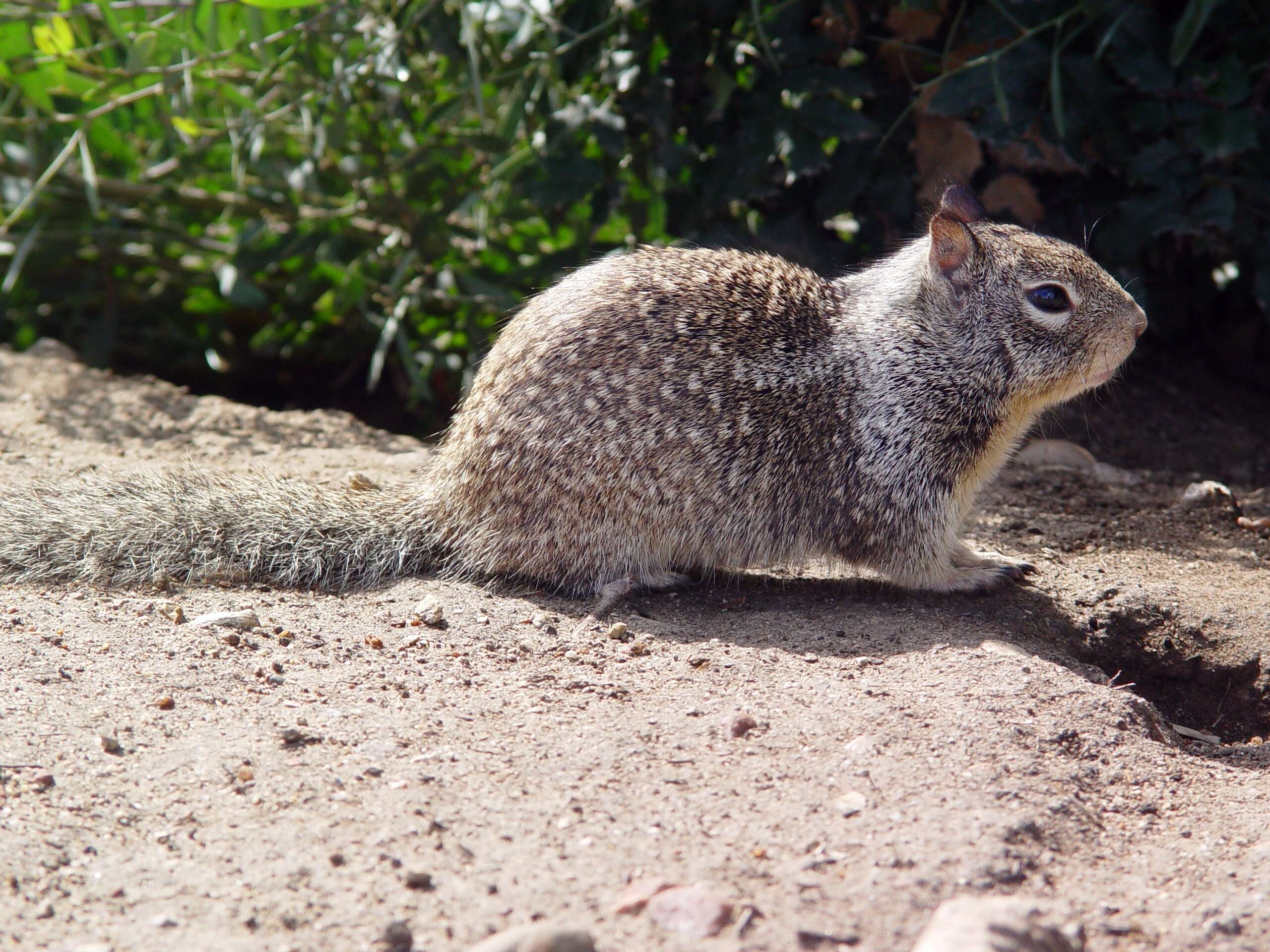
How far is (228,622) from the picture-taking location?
367cm

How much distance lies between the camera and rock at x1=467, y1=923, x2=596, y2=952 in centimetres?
208

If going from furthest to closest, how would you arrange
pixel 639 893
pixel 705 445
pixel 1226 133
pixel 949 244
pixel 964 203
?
pixel 1226 133, pixel 964 203, pixel 949 244, pixel 705 445, pixel 639 893

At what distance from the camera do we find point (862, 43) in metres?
5.62

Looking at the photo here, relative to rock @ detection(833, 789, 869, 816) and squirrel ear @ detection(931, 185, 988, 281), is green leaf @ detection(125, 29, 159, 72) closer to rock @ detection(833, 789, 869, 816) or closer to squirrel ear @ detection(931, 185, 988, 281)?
squirrel ear @ detection(931, 185, 988, 281)

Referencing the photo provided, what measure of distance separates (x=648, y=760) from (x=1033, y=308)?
227 centimetres

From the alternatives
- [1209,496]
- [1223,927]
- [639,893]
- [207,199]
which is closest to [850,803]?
[639,893]

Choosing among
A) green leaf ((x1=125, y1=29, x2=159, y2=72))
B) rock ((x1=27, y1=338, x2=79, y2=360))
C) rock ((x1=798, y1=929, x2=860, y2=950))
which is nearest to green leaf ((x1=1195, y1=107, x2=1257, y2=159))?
rock ((x1=798, y1=929, x2=860, y2=950))

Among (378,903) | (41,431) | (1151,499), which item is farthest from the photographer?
(41,431)

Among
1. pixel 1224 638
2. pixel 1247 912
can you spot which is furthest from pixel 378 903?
pixel 1224 638

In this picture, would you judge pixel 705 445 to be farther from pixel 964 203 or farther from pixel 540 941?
pixel 540 941

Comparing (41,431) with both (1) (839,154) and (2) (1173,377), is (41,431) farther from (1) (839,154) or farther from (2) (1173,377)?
(2) (1173,377)

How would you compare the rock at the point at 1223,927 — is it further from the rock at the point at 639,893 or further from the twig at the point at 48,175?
the twig at the point at 48,175

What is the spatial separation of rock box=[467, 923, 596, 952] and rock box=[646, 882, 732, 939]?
18 centimetres

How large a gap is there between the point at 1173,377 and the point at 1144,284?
2.52 ft
